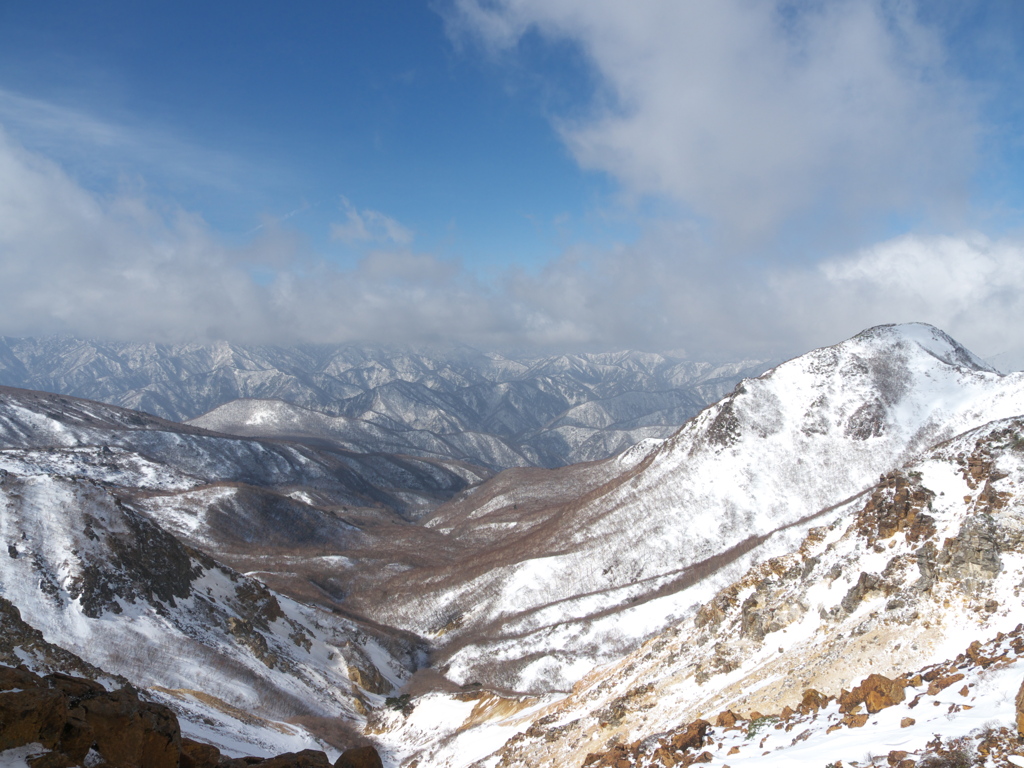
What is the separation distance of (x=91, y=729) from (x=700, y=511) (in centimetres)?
10337

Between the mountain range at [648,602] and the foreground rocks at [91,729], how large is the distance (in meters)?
15.1

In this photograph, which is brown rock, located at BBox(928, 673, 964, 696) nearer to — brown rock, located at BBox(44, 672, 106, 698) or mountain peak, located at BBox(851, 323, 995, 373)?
brown rock, located at BBox(44, 672, 106, 698)

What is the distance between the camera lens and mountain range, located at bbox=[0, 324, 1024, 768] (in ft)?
74.4

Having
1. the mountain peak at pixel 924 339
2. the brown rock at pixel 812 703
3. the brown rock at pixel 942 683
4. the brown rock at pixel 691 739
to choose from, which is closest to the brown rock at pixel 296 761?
the brown rock at pixel 691 739

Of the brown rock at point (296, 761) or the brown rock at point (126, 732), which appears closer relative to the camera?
the brown rock at point (126, 732)

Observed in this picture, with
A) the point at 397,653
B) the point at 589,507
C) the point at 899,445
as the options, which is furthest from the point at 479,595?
the point at 899,445

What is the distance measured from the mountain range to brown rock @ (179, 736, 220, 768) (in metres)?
14.4

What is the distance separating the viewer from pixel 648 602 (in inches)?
3302

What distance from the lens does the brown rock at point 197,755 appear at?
569 inches

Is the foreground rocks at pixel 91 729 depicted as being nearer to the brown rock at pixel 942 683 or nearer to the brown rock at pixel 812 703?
the brown rock at pixel 812 703

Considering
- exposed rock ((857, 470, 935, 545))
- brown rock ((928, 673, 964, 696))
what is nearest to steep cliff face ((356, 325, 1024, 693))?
exposed rock ((857, 470, 935, 545))

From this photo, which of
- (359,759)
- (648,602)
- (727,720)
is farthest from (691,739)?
(648,602)

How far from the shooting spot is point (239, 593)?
76.4 m

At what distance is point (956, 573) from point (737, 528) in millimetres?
77870
